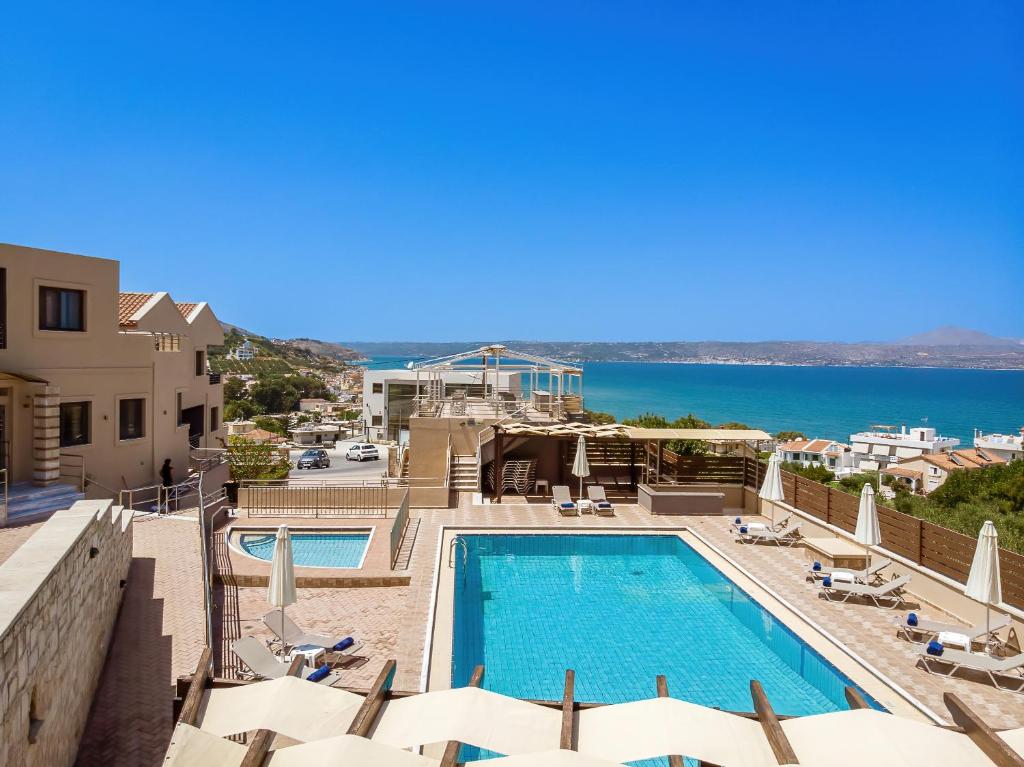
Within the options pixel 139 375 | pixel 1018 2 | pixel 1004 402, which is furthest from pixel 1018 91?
pixel 1004 402

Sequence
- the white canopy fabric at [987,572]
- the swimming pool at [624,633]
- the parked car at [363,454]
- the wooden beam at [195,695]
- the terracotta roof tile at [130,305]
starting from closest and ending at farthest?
1. the wooden beam at [195,695]
2. the white canopy fabric at [987,572]
3. the swimming pool at [624,633]
4. the terracotta roof tile at [130,305]
5. the parked car at [363,454]

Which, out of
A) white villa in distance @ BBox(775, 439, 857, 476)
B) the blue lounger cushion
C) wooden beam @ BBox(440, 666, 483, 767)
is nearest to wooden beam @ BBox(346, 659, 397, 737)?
wooden beam @ BBox(440, 666, 483, 767)

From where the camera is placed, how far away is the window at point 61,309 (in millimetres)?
15797

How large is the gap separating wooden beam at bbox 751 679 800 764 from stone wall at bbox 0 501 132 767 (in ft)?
15.8

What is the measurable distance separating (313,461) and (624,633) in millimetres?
40865

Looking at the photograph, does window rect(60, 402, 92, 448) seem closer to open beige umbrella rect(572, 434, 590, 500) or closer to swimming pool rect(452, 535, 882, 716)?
swimming pool rect(452, 535, 882, 716)

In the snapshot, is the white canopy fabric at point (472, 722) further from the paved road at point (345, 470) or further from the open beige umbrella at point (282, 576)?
the paved road at point (345, 470)

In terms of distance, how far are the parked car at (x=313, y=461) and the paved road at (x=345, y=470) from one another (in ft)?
1.91

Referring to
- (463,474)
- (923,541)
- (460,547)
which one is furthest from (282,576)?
(463,474)

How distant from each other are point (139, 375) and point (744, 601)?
54.5 feet

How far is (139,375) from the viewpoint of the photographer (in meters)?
18.5

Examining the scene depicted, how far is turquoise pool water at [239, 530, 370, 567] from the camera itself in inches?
548

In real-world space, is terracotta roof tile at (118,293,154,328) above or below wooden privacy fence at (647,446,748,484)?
above

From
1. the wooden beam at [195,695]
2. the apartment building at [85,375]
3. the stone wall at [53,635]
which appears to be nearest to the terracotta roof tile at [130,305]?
the apartment building at [85,375]
